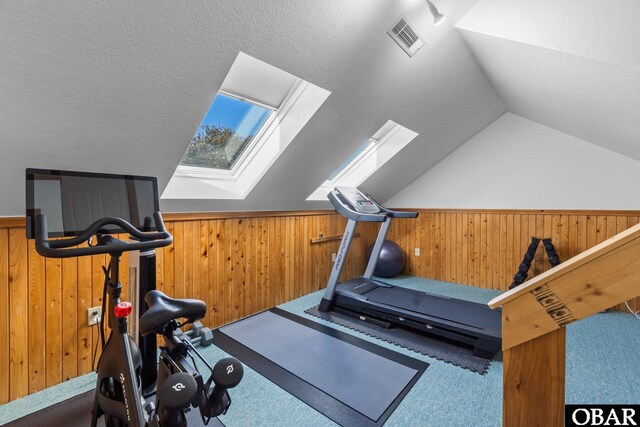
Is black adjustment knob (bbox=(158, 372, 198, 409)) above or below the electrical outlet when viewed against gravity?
above

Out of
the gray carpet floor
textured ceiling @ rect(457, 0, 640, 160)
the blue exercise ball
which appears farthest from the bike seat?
the blue exercise ball

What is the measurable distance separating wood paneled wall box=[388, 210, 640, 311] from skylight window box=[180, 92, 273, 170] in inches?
110

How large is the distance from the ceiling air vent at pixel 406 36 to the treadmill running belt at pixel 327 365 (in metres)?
2.19

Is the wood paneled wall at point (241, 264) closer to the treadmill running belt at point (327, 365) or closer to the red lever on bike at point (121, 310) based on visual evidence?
the treadmill running belt at point (327, 365)

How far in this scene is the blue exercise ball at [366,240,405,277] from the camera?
4.04 m

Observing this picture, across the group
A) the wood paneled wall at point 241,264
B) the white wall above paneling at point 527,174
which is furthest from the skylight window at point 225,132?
the white wall above paneling at point 527,174

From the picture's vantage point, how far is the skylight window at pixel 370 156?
132 inches

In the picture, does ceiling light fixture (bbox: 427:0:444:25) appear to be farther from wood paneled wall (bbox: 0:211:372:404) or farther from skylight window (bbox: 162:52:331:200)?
A: wood paneled wall (bbox: 0:211:372:404)

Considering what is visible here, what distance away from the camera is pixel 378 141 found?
3600 millimetres

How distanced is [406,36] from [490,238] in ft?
9.32

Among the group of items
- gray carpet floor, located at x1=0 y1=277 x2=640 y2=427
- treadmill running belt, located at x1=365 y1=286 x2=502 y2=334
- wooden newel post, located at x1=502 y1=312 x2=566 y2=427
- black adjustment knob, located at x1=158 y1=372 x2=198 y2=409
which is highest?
wooden newel post, located at x1=502 y1=312 x2=566 y2=427

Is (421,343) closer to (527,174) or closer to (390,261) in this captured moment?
(390,261)

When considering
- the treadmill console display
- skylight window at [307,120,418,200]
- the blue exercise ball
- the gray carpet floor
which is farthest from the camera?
the blue exercise ball

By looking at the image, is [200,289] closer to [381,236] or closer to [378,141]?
[381,236]
